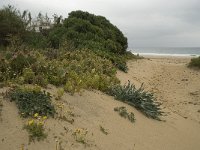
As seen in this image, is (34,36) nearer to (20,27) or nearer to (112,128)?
(20,27)

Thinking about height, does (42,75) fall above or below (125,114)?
above

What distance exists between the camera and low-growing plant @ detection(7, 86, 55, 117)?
6487mm

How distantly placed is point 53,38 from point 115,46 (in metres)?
3.71

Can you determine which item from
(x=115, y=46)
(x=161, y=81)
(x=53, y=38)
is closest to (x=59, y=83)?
(x=161, y=81)

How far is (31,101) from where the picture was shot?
670 centimetres

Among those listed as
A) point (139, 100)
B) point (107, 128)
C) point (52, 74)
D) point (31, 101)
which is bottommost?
point (107, 128)

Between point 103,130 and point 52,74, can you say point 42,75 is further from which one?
point 103,130

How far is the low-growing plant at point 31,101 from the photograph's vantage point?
21.3 ft

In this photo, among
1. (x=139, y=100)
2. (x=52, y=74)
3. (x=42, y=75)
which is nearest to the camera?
(x=42, y=75)

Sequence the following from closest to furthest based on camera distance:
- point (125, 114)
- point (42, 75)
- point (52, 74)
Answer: point (42, 75)
point (125, 114)
point (52, 74)

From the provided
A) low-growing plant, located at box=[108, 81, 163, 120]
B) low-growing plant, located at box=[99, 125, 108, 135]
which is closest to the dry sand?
low-growing plant, located at box=[99, 125, 108, 135]

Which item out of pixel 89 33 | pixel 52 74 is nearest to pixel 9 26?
pixel 89 33

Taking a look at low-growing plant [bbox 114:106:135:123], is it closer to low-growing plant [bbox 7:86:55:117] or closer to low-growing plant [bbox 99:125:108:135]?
low-growing plant [bbox 99:125:108:135]

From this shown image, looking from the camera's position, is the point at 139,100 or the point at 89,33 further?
the point at 89,33
